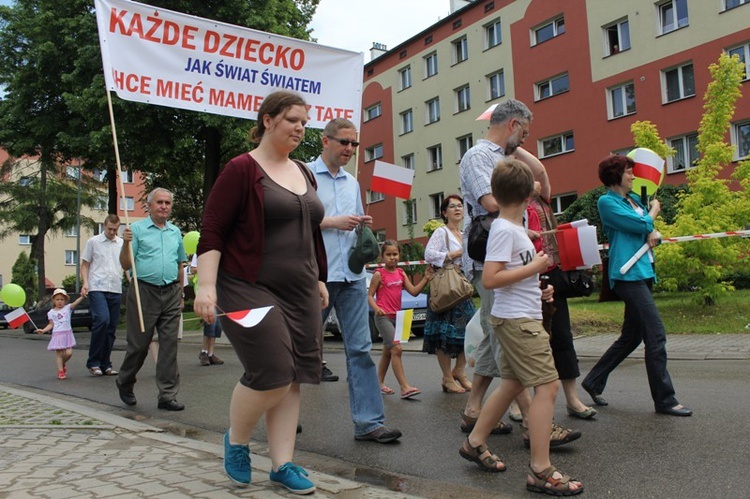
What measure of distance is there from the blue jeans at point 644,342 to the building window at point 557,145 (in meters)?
25.7

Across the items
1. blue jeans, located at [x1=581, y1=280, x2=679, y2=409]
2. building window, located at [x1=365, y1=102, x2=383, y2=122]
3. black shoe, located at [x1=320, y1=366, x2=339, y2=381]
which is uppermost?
building window, located at [x1=365, y1=102, x2=383, y2=122]

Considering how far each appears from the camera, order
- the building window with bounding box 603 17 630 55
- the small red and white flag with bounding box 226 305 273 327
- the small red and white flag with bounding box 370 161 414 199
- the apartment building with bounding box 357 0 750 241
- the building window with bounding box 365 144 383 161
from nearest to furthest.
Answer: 1. the small red and white flag with bounding box 226 305 273 327
2. the small red and white flag with bounding box 370 161 414 199
3. the apartment building with bounding box 357 0 750 241
4. the building window with bounding box 603 17 630 55
5. the building window with bounding box 365 144 383 161

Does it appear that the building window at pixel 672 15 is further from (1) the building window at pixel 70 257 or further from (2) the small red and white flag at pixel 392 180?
(1) the building window at pixel 70 257

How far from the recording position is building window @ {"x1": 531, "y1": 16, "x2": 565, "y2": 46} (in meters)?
30.4

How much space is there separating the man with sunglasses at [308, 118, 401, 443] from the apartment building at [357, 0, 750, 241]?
71.5 feet

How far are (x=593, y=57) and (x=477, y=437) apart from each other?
91.7 ft

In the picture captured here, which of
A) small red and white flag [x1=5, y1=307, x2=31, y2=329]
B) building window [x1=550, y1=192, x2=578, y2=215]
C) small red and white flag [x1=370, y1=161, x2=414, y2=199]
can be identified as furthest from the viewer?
building window [x1=550, y1=192, x2=578, y2=215]

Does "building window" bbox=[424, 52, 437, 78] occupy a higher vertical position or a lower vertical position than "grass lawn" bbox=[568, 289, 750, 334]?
higher

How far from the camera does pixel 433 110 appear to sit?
38.8m

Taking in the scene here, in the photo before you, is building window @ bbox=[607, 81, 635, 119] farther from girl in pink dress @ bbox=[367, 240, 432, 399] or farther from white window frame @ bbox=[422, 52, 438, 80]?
girl in pink dress @ bbox=[367, 240, 432, 399]

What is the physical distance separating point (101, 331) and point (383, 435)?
226 inches

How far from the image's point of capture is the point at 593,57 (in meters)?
28.7

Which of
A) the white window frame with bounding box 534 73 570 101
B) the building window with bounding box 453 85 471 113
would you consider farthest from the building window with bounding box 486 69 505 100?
the white window frame with bounding box 534 73 570 101

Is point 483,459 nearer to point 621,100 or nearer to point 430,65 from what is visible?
point 621,100
